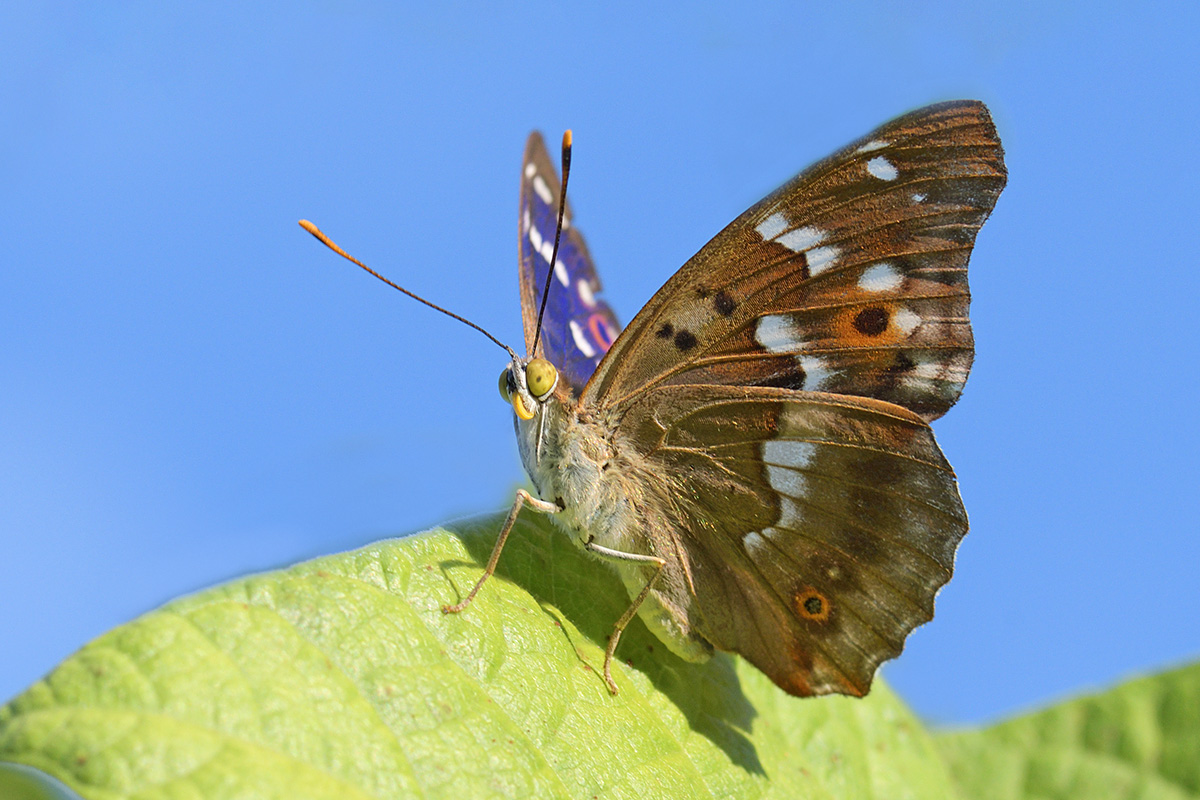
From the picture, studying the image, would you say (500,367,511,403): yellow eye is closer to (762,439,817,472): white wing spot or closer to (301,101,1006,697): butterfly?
(301,101,1006,697): butterfly

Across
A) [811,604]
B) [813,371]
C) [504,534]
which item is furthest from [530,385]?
[811,604]

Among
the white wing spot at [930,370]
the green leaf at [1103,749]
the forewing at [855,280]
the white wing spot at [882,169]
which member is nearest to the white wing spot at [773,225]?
the forewing at [855,280]

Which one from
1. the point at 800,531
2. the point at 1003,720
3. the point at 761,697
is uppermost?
the point at 800,531

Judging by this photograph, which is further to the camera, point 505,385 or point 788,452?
point 505,385

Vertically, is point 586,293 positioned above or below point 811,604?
above

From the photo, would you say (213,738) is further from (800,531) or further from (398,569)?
(800,531)

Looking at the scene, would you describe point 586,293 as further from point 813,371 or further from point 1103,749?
point 1103,749

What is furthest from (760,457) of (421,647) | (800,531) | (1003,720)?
(1003,720)
